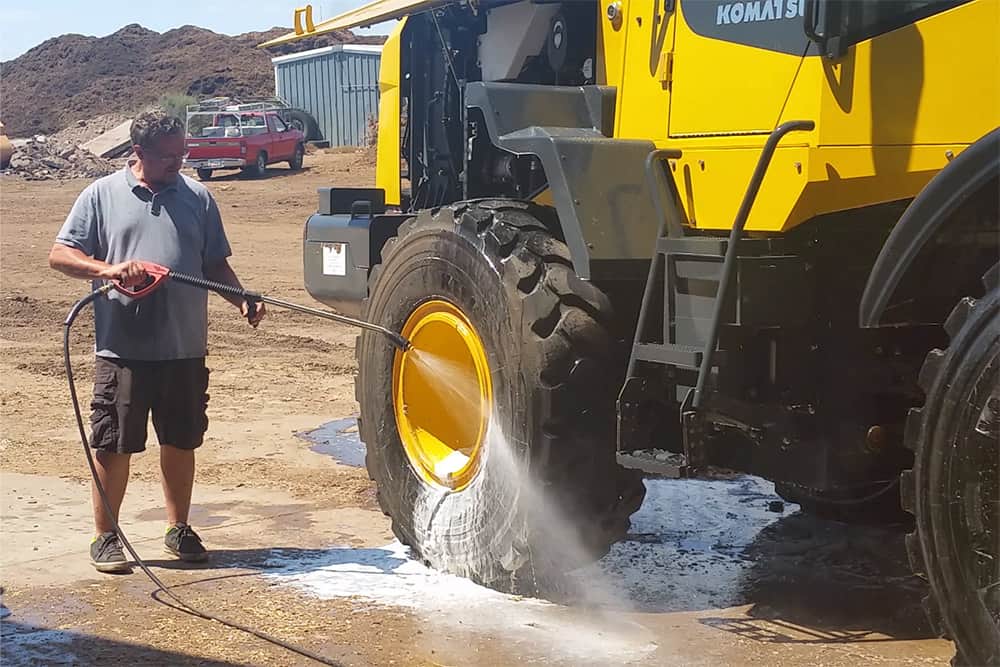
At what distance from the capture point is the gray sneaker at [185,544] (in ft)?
17.8

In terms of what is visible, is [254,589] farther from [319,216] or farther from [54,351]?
[54,351]

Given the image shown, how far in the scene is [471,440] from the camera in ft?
17.1

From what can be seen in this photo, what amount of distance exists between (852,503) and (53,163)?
28.9 meters

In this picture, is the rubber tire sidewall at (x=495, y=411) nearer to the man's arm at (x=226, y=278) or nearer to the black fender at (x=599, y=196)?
the black fender at (x=599, y=196)

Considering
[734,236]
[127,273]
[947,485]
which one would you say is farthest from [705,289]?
[127,273]

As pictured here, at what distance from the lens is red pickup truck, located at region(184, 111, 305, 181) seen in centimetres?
2864

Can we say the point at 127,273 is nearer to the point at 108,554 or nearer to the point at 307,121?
the point at 108,554

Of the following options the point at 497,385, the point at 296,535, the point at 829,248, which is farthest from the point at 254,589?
the point at 829,248

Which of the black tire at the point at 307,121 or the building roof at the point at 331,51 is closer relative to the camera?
the building roof at the point at 331,51

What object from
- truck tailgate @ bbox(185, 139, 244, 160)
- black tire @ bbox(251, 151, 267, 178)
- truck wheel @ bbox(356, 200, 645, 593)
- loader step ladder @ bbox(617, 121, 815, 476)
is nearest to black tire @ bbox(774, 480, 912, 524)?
truck wheel @ bbox(356, 200, 645, 593)

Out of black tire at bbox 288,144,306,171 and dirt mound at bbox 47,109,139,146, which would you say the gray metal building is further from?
dirt mound at bbox 47,109,139,146

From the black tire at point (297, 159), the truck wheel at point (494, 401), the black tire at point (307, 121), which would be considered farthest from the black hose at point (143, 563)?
the black tire at point (307, 121)

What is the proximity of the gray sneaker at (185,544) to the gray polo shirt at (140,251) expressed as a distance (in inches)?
27.6

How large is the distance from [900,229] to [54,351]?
8.16 meters
